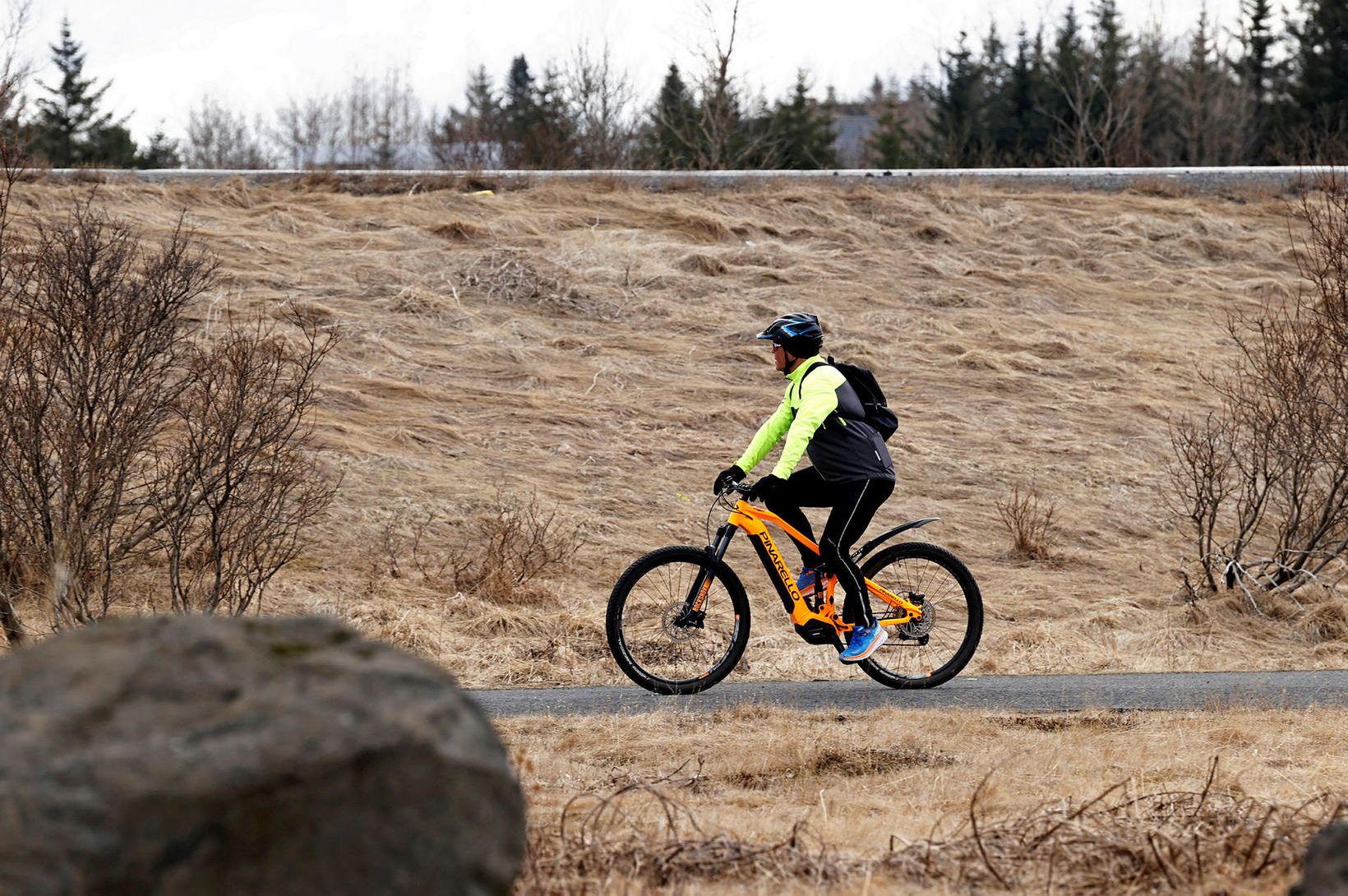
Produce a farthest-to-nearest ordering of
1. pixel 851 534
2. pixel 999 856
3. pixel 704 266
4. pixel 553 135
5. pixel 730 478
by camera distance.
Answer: pixel 553 135, pixel 704 266, pixel 851 534, pixel 730 478, pixel 999 856

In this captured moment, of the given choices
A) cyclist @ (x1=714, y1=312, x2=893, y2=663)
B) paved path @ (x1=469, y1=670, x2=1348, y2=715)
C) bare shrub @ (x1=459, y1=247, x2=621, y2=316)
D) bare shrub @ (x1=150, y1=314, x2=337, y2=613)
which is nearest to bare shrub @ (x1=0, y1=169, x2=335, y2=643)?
bare shrub @ (x1=150, y1=314, x2=337, y2=613)

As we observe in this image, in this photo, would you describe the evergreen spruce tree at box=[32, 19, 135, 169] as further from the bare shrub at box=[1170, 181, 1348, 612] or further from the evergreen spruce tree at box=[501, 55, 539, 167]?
the bare shrub at box=[1170, 181, 1348, 612]

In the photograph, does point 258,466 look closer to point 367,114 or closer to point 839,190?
point 839,190

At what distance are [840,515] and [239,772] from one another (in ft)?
18.8

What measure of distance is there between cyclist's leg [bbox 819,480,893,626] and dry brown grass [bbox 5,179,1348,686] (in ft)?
5.49

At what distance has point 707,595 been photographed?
8.03 meters

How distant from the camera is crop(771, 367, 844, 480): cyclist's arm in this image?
7.82 m

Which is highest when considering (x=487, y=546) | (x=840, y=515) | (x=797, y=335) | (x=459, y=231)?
(x=459, y=231)

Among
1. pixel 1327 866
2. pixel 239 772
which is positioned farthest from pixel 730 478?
pixel 239 772

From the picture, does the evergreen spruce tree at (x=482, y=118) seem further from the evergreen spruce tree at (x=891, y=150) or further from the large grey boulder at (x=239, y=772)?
the large grey boulder at (x=239, y=772)

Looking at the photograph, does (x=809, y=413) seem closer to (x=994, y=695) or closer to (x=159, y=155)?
(x=994, y=695)

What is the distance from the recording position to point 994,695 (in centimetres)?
839

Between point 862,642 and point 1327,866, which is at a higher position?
point 1327,866

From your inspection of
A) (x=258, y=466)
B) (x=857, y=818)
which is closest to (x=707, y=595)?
(x=857, y=818)
